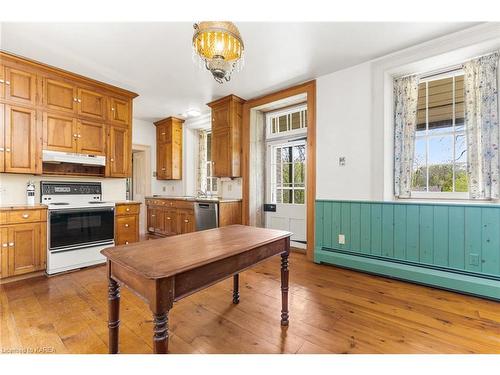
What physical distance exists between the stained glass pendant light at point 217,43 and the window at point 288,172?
2.57 meters

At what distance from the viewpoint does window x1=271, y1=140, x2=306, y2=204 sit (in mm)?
3916

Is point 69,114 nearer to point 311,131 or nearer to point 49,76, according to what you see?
point 49,76

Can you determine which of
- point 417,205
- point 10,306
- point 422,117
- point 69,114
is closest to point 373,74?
point 422,117

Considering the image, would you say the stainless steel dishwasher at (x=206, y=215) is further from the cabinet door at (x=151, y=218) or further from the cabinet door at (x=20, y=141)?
the cabinet door at (x=20, y=141)

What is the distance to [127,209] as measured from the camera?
11.8 feet

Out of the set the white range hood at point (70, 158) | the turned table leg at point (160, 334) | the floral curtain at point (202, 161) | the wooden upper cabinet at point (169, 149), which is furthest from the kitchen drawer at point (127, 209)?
the turned table leg at point (160, 334)

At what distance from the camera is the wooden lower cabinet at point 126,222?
3490 millimetres

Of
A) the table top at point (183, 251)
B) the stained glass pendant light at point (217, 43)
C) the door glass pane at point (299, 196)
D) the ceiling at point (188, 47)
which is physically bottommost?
the table top at point (183, 251)

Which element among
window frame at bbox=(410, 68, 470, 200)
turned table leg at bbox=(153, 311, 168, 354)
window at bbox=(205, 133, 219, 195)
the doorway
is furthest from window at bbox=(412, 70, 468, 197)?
the doorway

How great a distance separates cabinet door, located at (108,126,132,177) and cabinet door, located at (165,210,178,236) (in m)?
1.27

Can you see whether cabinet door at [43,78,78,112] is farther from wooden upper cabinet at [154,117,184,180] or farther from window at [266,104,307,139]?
window at [266,104,307,139]

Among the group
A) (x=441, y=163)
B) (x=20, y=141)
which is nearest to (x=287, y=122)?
(x=441, y=163)

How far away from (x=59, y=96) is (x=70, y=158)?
32.8 inches

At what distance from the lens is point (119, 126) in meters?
3.71
